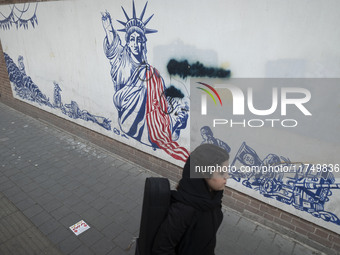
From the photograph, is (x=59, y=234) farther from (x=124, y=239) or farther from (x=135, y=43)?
(x=135, y=43)

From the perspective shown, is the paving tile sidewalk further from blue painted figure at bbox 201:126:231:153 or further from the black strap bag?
the black strap bag

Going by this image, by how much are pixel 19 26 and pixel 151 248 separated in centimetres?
721

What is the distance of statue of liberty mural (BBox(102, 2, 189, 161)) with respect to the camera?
4242 millimetres

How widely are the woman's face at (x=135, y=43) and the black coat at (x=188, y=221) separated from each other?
3.02m

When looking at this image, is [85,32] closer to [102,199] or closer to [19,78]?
[102,199]

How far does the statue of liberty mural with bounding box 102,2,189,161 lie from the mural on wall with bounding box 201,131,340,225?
2.85 ft

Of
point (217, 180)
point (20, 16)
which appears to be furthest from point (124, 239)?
point (20, 16)

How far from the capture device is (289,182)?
133 inches

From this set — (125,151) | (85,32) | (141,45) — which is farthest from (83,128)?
Result: (141,45)

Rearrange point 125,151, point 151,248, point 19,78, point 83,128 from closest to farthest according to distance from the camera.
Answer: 1. point 151,248
2. point 125,151
3. point 83,128
4. point 19,78

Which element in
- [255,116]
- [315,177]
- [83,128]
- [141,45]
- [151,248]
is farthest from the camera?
[83,128]

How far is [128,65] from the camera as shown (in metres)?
4.57

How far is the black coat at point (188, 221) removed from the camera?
177cm

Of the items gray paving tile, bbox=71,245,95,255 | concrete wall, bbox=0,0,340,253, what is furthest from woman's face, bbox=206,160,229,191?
gray paving tile, bbox=71,245,95,255
